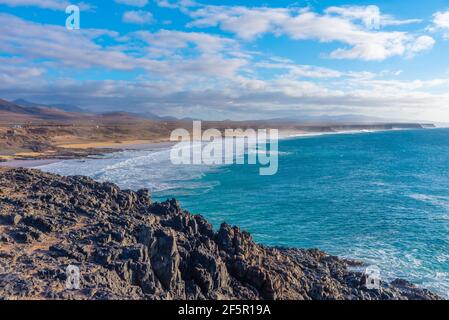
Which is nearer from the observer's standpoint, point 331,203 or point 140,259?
point 140,259

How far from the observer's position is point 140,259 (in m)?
14.6

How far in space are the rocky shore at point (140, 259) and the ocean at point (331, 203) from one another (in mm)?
4289

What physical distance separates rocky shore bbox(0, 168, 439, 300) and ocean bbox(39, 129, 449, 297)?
429 centimetres

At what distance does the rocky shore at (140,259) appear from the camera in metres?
13.3

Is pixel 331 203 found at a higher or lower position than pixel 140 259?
lower

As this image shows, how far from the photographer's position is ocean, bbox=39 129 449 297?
85.2 feet

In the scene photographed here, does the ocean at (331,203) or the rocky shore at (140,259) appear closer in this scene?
the rocky shore at (140,259)

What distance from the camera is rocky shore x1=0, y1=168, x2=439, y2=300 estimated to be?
43.6ft

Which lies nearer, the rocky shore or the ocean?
the rocky shore

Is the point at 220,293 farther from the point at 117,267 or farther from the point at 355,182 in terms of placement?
the point at 355,182

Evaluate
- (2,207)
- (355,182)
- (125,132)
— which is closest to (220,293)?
(2,207)

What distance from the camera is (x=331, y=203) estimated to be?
39.4 meters

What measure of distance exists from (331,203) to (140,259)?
28.6m
